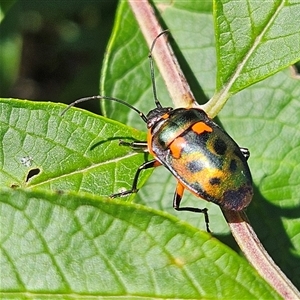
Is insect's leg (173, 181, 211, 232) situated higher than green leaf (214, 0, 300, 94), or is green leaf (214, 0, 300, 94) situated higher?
green leaf (214, 0, 300, 94)

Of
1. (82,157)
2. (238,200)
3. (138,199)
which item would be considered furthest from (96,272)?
(138,199)

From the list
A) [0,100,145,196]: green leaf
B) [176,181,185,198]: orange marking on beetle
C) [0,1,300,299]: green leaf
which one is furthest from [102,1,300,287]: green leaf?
[0,100,145,196]: green leaf

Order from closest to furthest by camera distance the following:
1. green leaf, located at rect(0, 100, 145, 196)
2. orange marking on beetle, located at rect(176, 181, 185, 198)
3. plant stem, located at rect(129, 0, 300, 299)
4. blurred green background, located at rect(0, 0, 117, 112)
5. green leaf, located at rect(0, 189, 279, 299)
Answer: green leaf, located at rect(0, 189, 279, 299)
plant stem, located at rect(129, 0, 300, 299)
green leaf, located at rect(0, 100, 145, 196)
orange marking on beetle, located at rect(176, 181, 185, 198)
blurred green background, located at rect(0, 0, 117, 112)

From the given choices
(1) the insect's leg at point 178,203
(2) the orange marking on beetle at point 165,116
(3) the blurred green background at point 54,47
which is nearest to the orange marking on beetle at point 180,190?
(1) the insect's leg at point 178,203

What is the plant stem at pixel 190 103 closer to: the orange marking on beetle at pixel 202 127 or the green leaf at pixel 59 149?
the orange marking on beetle at pixel 202 127

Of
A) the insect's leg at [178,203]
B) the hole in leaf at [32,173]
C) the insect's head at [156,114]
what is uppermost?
the insect's head at [156,114]

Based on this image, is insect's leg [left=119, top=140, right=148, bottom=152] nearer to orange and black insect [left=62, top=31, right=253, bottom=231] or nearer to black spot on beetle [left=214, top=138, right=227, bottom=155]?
orange and black insect [left=62, top=31, right=253, bottom=231]

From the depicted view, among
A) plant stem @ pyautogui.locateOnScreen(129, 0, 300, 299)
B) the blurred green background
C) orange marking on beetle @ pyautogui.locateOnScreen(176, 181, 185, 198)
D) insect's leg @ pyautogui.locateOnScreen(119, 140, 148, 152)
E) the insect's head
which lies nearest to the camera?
plant stem @ pyautogui.locateOnScreen(129, 0, 300, 299)

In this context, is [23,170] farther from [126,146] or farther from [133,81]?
[133,81]
